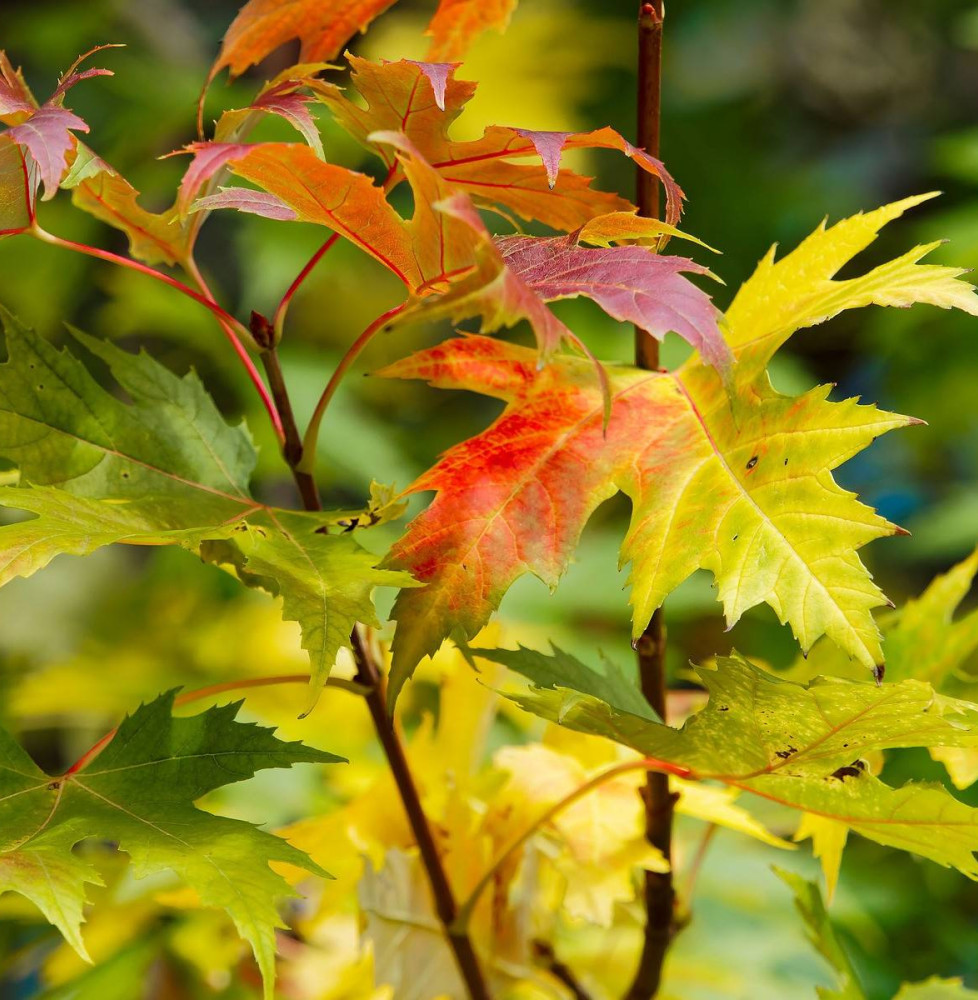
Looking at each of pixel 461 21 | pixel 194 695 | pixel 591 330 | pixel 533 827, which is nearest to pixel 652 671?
pixel 533 827

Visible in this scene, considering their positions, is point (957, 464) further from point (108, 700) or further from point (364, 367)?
point (108, 700)

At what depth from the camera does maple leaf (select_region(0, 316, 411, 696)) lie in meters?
0.33

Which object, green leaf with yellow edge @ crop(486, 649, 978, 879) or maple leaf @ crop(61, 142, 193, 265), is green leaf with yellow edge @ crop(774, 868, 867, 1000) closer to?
green leaf with yellow edge @ crop(486, 649, 978, 879)

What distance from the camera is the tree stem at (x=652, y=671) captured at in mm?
392

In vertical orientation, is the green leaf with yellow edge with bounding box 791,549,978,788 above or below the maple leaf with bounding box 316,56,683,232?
below

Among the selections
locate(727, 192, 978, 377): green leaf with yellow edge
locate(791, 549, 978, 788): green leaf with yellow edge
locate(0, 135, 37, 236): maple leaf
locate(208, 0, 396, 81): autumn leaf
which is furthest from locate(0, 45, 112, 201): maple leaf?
locate(791, 549, 978, 788): green leaf with yellow edge

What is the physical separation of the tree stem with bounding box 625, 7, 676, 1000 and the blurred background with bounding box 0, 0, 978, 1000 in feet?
0.66

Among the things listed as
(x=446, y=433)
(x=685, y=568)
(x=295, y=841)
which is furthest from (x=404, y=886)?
(x=446, y=433)

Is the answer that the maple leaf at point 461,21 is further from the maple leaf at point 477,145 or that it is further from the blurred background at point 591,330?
the blurred background at point 591,330

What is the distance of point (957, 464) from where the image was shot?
216cm

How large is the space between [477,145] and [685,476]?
0.43ft

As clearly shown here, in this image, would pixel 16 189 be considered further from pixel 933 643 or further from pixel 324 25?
pixel 933 643

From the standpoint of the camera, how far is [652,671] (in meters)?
0.44

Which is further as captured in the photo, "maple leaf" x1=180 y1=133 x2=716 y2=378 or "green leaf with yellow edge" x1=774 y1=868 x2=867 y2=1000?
"green leaf with yellow edge" x1=774 y1=868 x2=867 y2=1000
